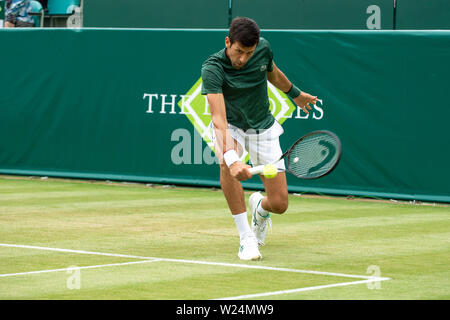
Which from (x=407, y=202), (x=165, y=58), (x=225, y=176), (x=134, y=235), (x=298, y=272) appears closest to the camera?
(x=298, y=272)

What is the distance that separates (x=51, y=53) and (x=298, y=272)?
8533 millimetres

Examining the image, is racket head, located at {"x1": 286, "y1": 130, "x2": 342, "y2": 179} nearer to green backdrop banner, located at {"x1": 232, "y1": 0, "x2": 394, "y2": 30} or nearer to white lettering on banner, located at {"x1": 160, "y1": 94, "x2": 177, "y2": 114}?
white lettering on banner, located at {"x1": 160, "y1": 94, "x2": 177, "y2": 114}

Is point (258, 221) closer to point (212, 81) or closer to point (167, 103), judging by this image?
point (212, 81)

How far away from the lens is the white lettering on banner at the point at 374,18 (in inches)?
624

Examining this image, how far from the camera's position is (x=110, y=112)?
45.5 feet

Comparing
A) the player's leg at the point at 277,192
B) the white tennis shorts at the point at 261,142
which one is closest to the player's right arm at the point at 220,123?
the white tennis shorts at the point at 261,142

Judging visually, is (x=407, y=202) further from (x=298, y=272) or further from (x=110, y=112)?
(x=298, y=272)

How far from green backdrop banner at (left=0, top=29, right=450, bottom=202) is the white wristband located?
216 inches

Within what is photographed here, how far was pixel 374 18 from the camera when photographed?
52.4 feet

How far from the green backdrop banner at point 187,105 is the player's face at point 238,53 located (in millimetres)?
5177

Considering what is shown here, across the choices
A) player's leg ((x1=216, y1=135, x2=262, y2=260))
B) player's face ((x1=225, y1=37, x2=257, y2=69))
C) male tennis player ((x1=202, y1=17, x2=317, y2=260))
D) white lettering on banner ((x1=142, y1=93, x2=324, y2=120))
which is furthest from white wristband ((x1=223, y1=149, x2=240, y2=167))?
white lettering on banner ((x1=142, y1=93, x2=324, y2=120))

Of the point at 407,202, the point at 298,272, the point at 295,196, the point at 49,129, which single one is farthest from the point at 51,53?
the point at 298,272

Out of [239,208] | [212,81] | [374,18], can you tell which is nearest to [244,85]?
[212,81]

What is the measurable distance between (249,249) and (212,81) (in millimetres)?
1334
